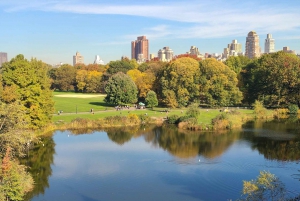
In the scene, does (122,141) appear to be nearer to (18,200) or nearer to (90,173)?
(90,173)

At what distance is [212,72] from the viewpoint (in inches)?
2271

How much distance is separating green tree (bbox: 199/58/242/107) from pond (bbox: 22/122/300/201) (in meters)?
14.5

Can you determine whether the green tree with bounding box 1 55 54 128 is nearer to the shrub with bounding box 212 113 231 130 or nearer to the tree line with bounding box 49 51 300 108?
the shrub with bounding box 212 113 231 130

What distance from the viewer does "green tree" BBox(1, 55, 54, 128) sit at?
3594 centimetres

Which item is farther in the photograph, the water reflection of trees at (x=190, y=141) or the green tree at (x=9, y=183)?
the water reflection of trees at (x=190, y=141)

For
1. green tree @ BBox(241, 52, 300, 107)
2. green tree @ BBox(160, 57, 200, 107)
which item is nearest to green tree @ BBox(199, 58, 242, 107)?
green tree @ BBox(160, 57, 200, 107)

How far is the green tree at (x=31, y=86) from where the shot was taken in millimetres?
35938

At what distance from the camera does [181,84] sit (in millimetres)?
57719

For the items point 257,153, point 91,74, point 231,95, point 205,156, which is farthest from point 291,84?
point 91,74

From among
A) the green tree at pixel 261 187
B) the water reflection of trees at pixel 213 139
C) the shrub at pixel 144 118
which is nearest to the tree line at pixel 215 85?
the shrub at pixel 144 118

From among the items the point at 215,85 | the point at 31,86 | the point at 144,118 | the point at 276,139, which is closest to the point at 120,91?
the point at 144,118

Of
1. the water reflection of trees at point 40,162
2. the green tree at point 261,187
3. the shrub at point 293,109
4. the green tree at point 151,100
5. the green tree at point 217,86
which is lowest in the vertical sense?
the water reflection of trees at point 40,162

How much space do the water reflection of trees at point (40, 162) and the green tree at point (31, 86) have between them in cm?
281

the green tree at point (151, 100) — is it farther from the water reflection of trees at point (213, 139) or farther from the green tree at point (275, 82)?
the green tree at point (275, 82)
